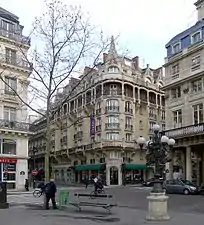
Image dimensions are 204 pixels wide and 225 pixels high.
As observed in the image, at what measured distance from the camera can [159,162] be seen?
17875mm

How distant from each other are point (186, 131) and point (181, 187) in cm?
615

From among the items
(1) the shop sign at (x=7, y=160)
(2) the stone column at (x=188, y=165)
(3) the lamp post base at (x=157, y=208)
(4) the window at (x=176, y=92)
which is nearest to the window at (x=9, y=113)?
(1) the shop sign at (x=7, y=160)

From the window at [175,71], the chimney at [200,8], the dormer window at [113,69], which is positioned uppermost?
the chimney at [200,8]

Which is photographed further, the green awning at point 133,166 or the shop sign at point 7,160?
the green awning at point 133,166

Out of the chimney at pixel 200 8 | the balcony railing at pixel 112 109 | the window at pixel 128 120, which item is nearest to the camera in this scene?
the chimney at pixel 200 8

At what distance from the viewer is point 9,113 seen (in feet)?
152

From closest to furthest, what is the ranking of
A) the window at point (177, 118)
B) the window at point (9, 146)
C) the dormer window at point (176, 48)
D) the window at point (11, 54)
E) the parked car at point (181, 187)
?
1. the parked car at point (181, 187)
2. the window at point (177, 118)
3. the window at point (11, 54)
4. the dormer window at point (176, 48)
5. the window at point (9, 146)

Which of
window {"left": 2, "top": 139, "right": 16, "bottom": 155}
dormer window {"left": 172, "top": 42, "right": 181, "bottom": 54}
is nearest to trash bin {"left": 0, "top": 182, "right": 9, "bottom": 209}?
window {"left": 2, "top": 139, "right": 16, "bottom": 155}

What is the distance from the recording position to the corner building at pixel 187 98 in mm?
40625

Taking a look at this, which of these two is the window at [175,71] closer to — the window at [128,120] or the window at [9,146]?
the window at [9,146]

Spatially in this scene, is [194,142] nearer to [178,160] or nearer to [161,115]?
[178,160]

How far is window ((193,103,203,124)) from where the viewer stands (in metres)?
40.9

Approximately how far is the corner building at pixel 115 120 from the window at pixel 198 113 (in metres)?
25.3

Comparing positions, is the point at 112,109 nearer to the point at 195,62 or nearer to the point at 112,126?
the point at 112,126
